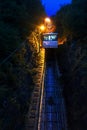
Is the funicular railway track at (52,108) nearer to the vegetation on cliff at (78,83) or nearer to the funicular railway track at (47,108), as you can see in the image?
the funicular railway track at (47,108)

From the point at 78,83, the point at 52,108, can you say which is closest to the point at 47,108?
the point at 52,108

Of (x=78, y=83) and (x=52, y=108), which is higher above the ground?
(x=78, y=83)

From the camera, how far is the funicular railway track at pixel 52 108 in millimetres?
18094

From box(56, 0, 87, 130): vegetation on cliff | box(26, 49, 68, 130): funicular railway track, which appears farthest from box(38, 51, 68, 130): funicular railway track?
box(56, 0, 87, 130): vegetation on cliff

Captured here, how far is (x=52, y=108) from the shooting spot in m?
21.3

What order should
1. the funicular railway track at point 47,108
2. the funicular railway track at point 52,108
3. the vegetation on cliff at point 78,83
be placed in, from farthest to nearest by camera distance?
the funicular railway track at point 52,108 < the funicular railway track at point 47,108 < the vegetation on cliff at point 78,83

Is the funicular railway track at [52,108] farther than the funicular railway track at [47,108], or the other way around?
the funicular railway track at [52,108]

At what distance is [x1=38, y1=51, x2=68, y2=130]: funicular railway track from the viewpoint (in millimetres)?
18094

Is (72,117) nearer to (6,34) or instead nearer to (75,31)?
(6,34)

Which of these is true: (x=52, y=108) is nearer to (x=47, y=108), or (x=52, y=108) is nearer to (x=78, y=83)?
(x=47, y=108)

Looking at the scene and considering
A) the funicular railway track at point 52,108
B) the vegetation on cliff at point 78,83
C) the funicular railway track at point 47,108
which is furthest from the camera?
the funicular railway track at point 52,108

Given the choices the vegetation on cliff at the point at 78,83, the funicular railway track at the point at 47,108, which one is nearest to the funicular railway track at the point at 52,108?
the funicular railway track at the point at 47,108

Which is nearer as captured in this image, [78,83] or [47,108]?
[78,83]

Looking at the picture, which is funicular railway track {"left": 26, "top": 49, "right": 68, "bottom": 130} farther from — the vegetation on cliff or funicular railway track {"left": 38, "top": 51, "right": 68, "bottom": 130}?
the vegetation on cliff
